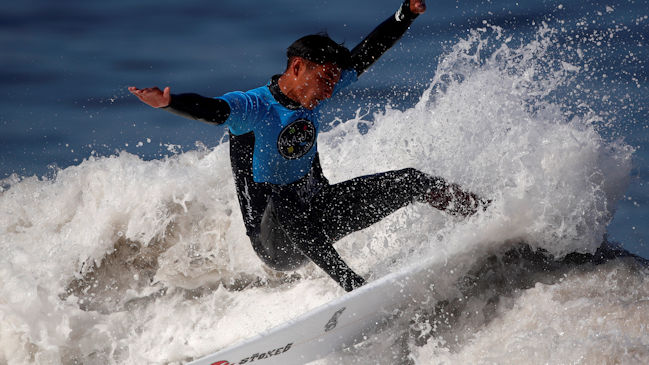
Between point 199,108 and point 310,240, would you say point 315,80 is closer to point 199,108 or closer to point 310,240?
point 199,108

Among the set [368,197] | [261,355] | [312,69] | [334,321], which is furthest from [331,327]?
[312,69]

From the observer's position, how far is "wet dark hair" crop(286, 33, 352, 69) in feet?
9.28

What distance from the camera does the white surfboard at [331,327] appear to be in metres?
2.88

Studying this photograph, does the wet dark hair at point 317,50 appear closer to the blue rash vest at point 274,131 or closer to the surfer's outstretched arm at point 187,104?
the blue rash vest at point 274,131

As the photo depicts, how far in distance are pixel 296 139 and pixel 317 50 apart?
0.39 m

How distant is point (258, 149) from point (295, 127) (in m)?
0.18

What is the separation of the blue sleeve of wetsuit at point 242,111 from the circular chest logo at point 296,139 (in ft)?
0.44

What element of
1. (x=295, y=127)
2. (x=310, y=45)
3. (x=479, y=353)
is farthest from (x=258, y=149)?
(x=479, y=353)

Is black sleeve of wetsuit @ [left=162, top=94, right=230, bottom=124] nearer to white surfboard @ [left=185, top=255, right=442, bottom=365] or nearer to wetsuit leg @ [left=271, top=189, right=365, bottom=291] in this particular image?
wetsuit leg @ [left=271, top=189, right=365, bottom=291]

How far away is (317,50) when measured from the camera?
2.84 metres

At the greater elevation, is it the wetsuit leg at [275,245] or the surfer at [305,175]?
the surfer at [305,175]

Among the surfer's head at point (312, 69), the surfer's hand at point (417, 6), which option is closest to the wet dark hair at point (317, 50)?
the surfer's head at point (312, 69)

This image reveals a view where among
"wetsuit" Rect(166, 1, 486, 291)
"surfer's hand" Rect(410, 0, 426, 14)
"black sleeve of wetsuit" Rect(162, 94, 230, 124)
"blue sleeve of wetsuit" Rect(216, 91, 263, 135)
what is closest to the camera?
"black sleeve of wetsuit" Rect(162, 94, 230, 124)

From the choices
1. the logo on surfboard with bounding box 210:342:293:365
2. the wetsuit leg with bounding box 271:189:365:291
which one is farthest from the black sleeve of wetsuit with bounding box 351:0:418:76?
the logo on surfboard with bounding box 210:342:293:365
